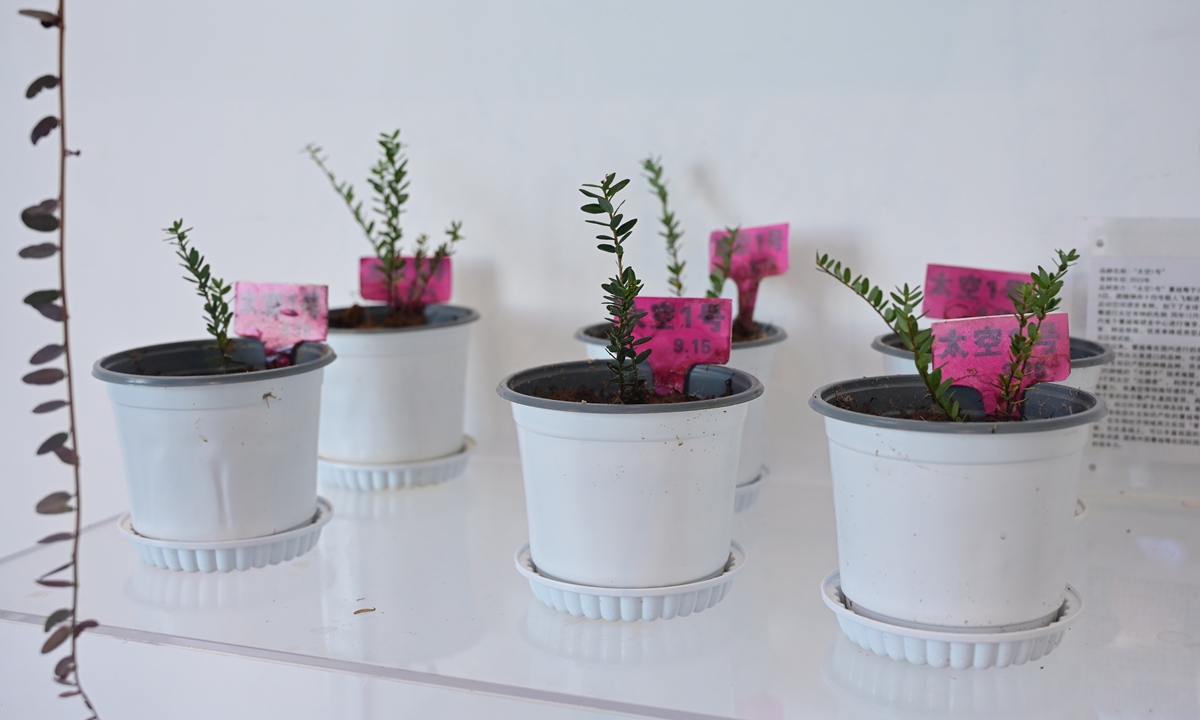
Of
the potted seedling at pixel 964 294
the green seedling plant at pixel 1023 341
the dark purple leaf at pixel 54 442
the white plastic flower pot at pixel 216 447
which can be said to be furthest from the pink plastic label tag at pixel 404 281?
the green seedling plant at pixel 1023 341

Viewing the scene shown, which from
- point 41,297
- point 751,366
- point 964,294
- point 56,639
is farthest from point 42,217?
point 964,294

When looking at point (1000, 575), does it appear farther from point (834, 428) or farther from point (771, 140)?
point (771, 140)

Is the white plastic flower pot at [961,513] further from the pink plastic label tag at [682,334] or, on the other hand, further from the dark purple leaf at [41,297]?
the dark purple leaf at [41,297]

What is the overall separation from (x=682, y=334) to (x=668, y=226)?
0.36m

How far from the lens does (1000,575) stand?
2.68 feet

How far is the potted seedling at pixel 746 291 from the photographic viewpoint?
1.27m

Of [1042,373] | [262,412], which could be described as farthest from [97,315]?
[1042,373]

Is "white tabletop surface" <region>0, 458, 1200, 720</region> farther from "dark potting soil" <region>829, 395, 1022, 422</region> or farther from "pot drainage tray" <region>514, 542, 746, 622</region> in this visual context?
"dark potting soil" <region>829, 395, 1022, 422</region>

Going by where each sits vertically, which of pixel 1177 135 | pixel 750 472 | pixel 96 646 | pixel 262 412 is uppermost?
pixel 1177 135

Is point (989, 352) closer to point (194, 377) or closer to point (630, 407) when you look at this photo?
point (630, 407)

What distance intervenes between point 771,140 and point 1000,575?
0.76 meters

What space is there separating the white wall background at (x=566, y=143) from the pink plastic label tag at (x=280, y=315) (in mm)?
382

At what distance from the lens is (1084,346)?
3.87 ft

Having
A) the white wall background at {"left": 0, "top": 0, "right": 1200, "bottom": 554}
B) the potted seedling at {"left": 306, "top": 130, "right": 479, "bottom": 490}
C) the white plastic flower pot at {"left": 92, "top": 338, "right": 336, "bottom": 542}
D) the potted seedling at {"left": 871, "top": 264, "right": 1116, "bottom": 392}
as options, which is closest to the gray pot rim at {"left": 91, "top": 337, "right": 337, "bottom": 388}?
the white plastic flower pot at {"left": 92, "top": 338, "right": 336, "bottom": 542}
